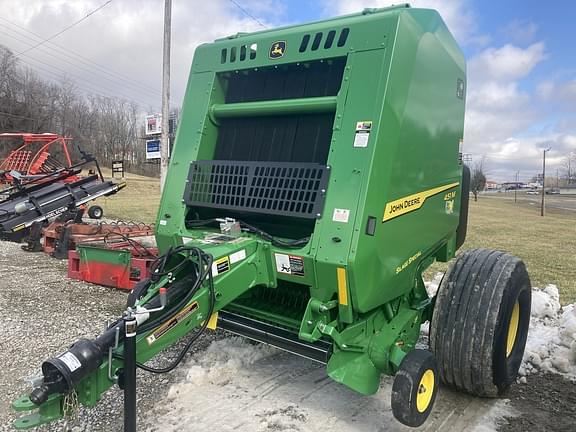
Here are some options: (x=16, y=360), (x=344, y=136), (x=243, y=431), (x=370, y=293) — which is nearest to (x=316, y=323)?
(x=370, y=293)

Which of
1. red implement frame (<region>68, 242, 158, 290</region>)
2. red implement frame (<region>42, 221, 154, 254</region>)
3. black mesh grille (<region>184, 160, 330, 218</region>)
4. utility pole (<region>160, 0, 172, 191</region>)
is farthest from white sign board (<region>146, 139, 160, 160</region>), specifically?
black mesh grille (<region>184, 160, 330, 218</region>)

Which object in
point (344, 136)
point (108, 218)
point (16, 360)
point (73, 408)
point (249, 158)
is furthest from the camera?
point (108, 218)

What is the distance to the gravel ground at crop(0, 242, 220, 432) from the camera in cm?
323

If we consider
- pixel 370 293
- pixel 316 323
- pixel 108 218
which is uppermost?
pixel 370 293

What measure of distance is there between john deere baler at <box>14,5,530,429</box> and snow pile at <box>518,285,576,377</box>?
0.49 meters

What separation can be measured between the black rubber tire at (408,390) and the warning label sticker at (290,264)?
842mm

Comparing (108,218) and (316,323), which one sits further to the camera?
(108,218)

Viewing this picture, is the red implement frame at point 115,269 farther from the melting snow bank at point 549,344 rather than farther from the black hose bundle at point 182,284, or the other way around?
the melting snow bank at point 549,344

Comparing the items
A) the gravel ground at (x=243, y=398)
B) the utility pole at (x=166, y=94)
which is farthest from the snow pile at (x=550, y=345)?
the utility pole at (x=166, y=94)

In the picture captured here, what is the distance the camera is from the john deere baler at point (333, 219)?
282cm

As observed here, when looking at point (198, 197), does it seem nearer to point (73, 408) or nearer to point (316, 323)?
point (316, 323)

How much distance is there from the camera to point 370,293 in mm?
2998

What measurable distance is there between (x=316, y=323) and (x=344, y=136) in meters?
1.20

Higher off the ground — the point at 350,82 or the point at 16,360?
the point at 350,82
